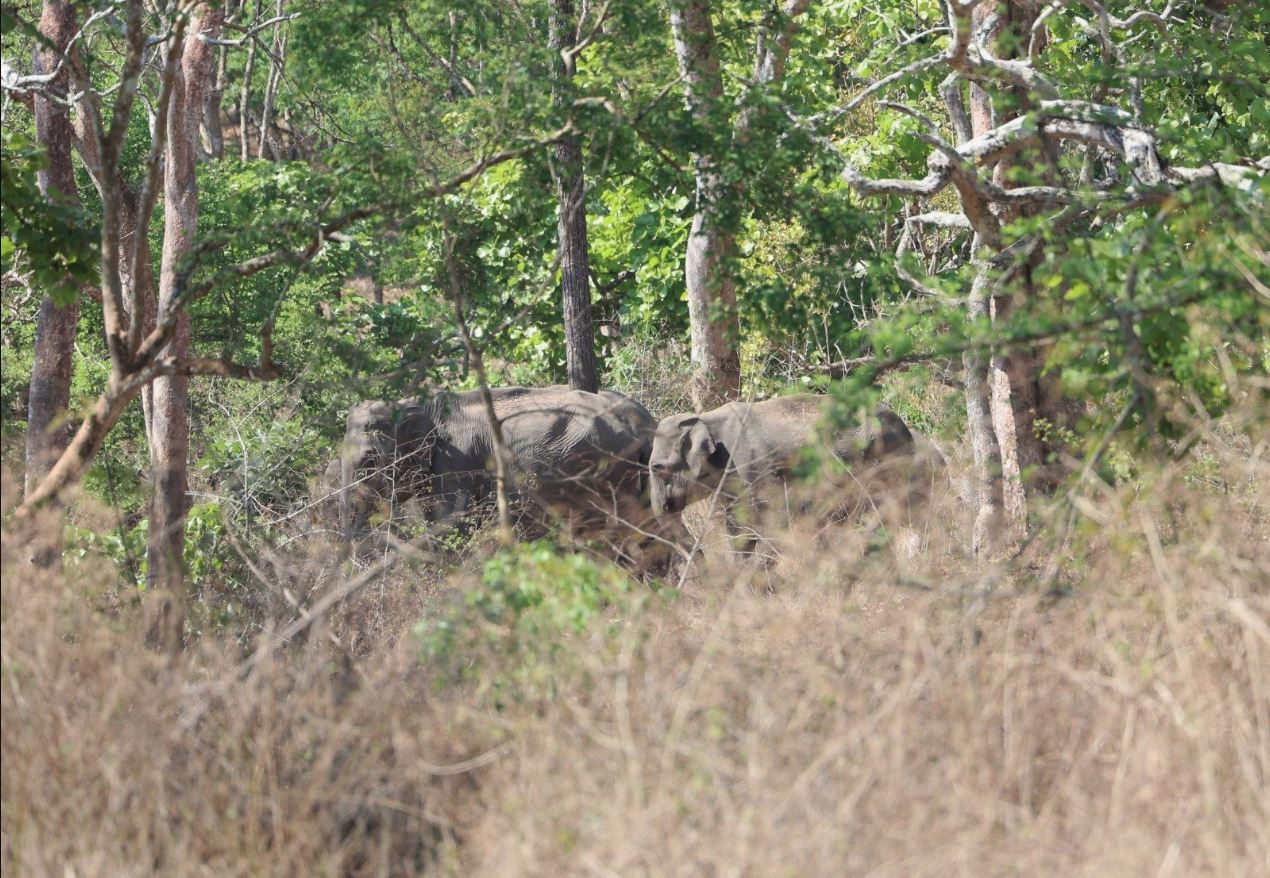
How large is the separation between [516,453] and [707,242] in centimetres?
258

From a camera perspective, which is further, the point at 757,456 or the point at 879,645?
the point at 757,456

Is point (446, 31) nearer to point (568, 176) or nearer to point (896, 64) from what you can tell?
point (568, 176)

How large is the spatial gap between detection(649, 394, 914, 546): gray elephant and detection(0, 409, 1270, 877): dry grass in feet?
23.2

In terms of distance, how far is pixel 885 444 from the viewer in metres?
14.3

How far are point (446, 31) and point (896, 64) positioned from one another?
7198 millimetres

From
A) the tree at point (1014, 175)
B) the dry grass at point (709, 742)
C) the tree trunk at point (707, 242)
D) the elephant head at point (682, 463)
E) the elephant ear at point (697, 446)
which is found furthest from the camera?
the elephant ear at point (697, 446)

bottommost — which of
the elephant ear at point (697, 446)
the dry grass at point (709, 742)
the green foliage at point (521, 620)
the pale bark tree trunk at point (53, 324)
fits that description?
the dry grass at point (709, 742)

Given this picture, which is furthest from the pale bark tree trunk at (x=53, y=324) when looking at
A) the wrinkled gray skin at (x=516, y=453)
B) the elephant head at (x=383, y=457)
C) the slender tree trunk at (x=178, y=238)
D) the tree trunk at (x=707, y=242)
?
the tree trunk at (x=707, y=242)

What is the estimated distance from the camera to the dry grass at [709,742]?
5145 millimetres

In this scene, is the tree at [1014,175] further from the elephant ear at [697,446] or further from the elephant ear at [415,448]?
the elephant ear at [415,448]

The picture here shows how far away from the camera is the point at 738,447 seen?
1434cm

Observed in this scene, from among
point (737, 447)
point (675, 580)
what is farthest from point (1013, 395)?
point (675, 580)

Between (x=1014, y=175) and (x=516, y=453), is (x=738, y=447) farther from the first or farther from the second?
(x=1014, y=175)

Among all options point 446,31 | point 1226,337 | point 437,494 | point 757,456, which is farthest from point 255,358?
point 1226,337
